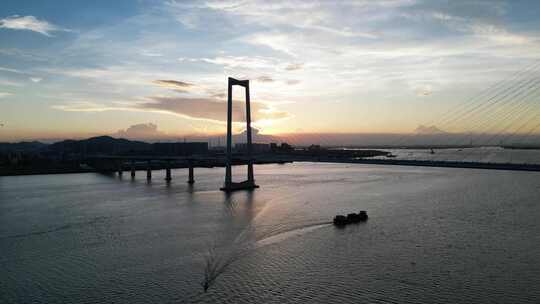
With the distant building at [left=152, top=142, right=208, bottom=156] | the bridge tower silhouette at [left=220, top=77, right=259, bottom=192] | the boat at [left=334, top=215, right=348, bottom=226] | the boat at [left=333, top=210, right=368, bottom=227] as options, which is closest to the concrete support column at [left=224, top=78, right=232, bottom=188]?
the bridge tower silhouette at [left=220, top=77, right=259, bottom=192]

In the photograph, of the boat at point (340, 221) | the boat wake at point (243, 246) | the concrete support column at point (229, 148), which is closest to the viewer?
the boat wake at point (243, 246)

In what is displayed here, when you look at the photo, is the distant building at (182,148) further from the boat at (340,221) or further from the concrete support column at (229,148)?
the boat at (340,221)

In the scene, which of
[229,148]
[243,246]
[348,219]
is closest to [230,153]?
[229,148]

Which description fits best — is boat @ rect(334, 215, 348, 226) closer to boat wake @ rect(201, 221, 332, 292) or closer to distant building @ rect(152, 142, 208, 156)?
boat wake @ rect(201, 221, 332, 292)

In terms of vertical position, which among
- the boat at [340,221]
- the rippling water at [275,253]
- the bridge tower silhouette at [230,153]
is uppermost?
the bridge tower silhouette at [230,153]

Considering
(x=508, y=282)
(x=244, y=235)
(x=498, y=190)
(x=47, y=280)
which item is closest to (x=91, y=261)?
(x=47, y=280)

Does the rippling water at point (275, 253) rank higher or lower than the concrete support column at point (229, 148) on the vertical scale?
lower

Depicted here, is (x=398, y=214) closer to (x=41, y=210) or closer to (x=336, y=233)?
(x=336, y=233)

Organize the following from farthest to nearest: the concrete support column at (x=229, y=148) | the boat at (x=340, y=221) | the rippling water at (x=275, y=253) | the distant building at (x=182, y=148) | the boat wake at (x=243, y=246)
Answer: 1. the distant building at (x=182, y=148)
2. the concrete support column at (x=229, y=148)
3. the boat at (x=340, y=221)
4. the boat wake at (x=243, y=246)
5. the rippling water at (x=275, y=253)

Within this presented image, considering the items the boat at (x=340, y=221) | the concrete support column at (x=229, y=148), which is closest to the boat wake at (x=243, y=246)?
the boat at (x=340, y=221)
